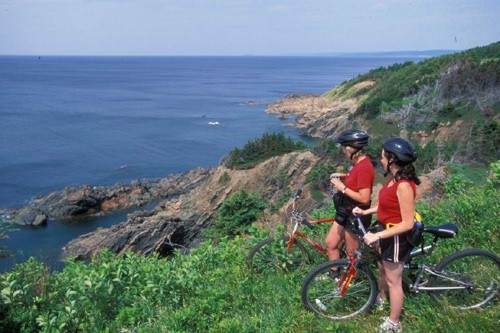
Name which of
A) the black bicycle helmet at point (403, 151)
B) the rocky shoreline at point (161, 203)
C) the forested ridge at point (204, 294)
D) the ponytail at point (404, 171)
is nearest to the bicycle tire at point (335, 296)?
the forested ridge at point (204, 294)

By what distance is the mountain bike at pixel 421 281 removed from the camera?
4609mm

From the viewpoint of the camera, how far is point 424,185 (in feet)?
41.6

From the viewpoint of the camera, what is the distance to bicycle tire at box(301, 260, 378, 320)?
4793 millimetres

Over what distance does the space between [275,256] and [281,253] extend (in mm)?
175

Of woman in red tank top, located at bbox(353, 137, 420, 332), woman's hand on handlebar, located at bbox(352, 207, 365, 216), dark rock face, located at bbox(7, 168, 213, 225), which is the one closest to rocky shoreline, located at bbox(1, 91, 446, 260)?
dark rock face, located at bbox(7, 168, 213, 225)

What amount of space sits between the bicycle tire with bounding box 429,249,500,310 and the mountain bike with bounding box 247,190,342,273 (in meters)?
1.48

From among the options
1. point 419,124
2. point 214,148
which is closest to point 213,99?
point 214,148

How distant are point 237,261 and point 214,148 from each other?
Result: 5066 cm

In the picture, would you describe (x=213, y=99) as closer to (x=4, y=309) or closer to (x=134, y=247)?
(x=134, y=247)

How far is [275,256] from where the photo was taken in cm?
607

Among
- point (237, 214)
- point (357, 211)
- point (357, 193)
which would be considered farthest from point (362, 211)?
point (237, 214)

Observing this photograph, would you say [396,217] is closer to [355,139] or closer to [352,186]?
[352,186]

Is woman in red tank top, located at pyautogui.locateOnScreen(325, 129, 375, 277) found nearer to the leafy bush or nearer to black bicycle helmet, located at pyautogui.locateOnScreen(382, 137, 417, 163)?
black bicycle helmet, located at pyautogui.locateOnScreen(382, 137, 417, 163)

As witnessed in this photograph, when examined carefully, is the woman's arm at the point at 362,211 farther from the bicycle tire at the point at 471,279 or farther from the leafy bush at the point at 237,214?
the leafy bush at the point at 237,214
